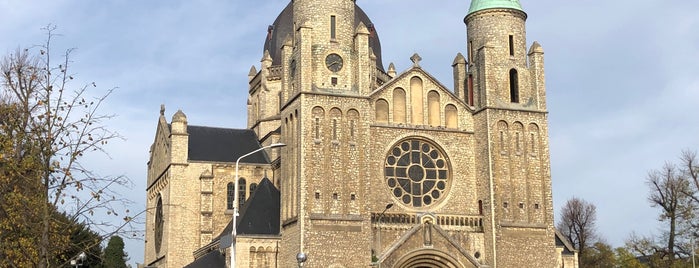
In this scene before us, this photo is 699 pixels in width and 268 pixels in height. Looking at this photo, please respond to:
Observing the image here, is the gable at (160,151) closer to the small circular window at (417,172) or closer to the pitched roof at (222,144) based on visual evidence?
the pitched roof at (222,144)

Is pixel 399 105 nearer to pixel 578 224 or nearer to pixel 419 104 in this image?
pixel 419 104

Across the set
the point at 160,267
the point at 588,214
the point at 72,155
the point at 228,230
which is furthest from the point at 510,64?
the point at 588,214

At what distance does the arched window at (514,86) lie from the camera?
45.9 meters

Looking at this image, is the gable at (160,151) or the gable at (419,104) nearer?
the gable at (419,104)

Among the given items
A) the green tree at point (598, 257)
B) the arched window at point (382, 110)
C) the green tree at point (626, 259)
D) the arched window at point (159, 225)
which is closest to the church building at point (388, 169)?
the arched window at point (382, 110)

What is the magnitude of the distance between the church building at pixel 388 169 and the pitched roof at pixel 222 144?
1092 millimetres

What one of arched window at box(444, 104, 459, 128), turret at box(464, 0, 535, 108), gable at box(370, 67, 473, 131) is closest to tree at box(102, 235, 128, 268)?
gable at box(370, 67, 473, 131)

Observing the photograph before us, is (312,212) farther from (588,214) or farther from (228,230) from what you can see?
(588,214)

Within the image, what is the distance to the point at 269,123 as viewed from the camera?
55.8 m

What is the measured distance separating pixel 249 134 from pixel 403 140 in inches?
598

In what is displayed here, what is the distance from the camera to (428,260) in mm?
41188

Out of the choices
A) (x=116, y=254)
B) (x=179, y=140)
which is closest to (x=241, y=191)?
(x=179, y=140)

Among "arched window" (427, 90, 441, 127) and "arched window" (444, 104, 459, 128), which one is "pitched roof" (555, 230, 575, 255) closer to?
"arched window" (444, 104, 459, 128)

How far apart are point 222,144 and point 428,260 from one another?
17337 mm
